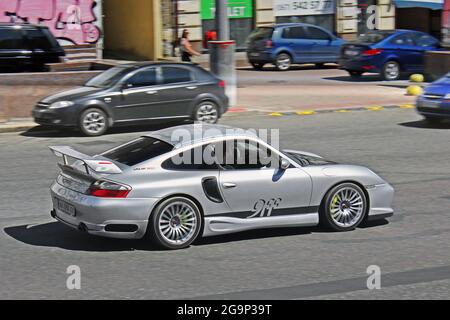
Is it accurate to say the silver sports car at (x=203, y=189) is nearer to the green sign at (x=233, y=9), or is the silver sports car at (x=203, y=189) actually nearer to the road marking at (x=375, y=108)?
the road marking at (x=375, y=108)

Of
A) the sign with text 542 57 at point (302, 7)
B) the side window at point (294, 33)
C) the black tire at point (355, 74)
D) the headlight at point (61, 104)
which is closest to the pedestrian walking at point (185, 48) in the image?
the side window at point (294, 33)

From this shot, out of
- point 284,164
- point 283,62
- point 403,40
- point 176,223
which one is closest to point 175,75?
point 284,164

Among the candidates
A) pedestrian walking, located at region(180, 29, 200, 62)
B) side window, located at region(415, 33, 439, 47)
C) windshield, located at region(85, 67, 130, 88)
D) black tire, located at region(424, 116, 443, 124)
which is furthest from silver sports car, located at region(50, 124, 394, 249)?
pedestrian walking, located at region(180, 29, 200, 62)

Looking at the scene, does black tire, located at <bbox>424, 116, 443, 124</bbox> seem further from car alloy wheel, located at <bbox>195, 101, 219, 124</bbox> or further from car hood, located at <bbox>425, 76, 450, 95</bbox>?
car alloy wheel, located at <bbox>195, 101, 219, 124</bbox>

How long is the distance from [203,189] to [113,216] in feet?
3.46

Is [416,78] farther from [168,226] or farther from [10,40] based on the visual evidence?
[168,226]

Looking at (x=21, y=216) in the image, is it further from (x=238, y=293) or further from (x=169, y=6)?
(x=169, y=6)

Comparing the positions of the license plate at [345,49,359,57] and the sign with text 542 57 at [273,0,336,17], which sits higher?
the sign with text 542 57 at [273,0,336,17]

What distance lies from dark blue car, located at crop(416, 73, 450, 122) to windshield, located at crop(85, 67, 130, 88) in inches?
253

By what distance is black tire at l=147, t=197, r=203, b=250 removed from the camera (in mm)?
9633

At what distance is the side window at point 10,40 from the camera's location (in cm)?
Answer: 2331
